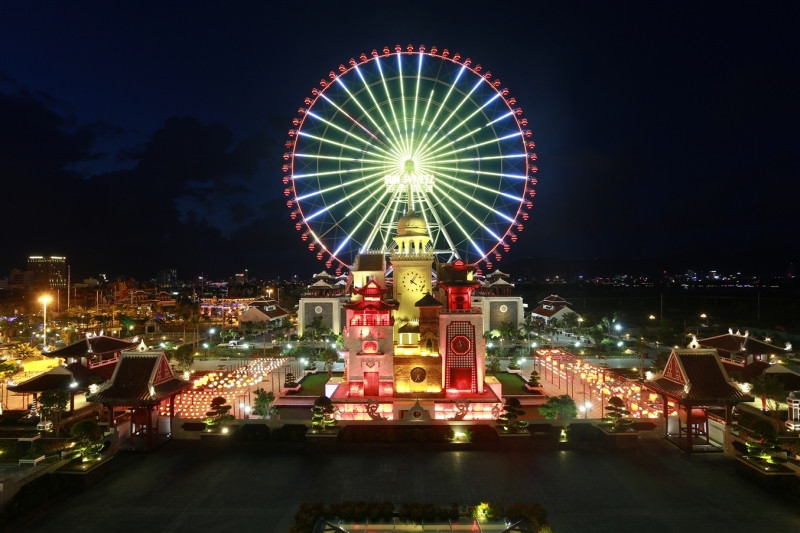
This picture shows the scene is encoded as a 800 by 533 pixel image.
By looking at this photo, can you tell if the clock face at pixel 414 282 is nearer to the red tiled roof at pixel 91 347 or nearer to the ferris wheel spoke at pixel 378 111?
the ferris wheel spoke at pixel 378 111

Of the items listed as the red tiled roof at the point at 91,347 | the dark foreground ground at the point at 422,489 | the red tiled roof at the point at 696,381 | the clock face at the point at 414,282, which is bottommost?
the dark foreground ground at the point at 422,489

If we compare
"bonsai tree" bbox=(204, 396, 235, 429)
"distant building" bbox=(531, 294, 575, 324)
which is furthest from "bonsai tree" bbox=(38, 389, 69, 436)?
"distant building" bbox=(531, 294, 575, 324)

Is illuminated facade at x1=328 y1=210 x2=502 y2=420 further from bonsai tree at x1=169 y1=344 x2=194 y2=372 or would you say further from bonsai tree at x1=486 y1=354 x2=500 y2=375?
bonsai tree at x1=169 y1=344 x2=194 y2=372

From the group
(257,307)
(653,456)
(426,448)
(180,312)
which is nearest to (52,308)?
(180,312)

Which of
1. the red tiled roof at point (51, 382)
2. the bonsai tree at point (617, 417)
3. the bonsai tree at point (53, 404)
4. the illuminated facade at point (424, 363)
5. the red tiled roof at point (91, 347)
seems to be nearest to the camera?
the bonsai tree at point (617, 417)

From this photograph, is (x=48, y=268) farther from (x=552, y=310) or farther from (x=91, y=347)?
(x=552, y=310)

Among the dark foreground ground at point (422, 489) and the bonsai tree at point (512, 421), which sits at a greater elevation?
the bonsai tree at point (512, 421)

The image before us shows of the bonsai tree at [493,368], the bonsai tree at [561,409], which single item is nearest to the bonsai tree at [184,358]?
the bonsai tree at [493,368]
